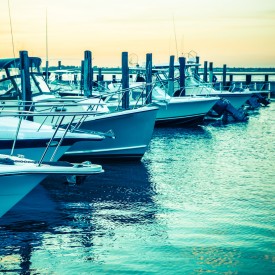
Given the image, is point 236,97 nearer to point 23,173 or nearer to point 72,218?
point 72,218

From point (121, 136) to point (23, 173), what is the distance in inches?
316

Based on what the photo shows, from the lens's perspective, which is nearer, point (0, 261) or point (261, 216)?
point (0, 261)

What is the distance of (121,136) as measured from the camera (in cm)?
1620

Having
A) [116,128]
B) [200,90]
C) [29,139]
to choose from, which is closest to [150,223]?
[29,139]

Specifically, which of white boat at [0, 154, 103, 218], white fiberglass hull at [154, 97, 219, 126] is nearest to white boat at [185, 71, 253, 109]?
white fiberglass hull at [154, 97, 219, 126]

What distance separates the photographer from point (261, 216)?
10.1m

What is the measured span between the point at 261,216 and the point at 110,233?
2.66 metres

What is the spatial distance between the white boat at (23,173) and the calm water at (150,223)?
25.4 inches

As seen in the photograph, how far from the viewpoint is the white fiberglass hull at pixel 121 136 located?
15766mm

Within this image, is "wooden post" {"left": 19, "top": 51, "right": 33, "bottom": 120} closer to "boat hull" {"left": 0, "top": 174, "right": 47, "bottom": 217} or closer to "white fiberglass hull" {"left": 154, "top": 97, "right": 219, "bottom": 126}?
"boat hull" {"left": 0, "top": 174, "right": 47, "bottom": 217}

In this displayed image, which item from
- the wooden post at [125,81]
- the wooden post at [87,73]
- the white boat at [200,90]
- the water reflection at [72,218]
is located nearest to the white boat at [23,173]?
the water reflection at [72,218]

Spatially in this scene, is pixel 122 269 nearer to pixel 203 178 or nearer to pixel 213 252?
pixel 213 252

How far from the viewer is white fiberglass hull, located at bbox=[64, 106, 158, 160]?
51.7 ft

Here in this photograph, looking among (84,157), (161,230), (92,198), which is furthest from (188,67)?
(161,230)
